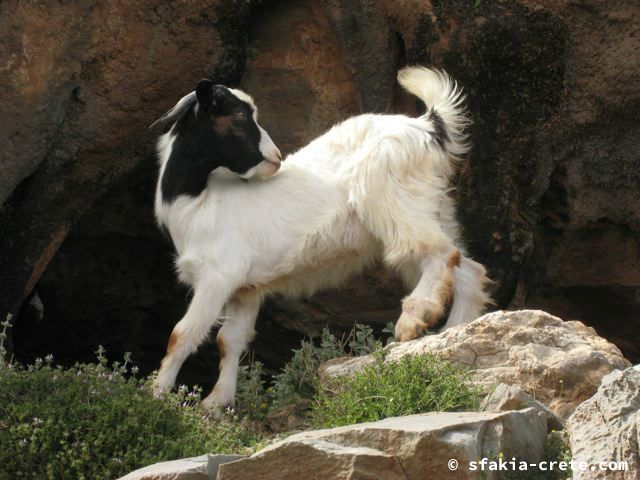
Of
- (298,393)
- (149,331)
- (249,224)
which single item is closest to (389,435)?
(298,393)

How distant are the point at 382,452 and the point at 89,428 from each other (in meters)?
1.51

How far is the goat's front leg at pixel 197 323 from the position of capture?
6.17 m

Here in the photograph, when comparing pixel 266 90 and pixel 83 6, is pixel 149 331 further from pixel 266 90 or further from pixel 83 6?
pixel 83 6

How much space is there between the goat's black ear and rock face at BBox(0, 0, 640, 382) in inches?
34.5

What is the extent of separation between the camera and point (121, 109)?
23.7ft

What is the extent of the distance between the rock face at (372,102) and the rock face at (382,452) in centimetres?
335

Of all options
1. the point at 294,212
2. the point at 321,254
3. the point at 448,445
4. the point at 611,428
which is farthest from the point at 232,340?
the point at 611,428

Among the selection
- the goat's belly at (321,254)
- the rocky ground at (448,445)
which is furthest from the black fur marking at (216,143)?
the rocky ground at (448,445)

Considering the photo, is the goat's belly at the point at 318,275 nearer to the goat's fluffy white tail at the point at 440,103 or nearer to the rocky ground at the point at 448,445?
the goat's fluffy white tail at the point at 440,103

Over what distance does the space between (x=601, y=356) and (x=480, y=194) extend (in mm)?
2178

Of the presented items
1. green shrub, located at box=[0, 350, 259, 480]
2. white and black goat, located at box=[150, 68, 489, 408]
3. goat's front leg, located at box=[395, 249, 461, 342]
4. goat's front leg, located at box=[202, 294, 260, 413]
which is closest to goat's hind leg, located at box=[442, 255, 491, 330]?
white and black goat, located at box=[150, 68, 489, 408]

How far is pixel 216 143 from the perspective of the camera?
21.5 ft

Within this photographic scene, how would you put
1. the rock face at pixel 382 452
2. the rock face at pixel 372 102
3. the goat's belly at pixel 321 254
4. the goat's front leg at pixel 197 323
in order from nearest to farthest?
the rock face at pixel 382 452
the goat's front leg at pixel 197 323
the goat's belly at pixel 321 254
the rock face at pixel 372 102

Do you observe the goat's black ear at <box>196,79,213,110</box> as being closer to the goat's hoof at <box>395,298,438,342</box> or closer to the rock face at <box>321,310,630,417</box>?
the goat's hoof at <box>395,298,438,342</box>
